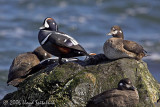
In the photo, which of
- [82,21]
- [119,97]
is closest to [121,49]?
[119,97]

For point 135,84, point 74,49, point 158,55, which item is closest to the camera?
point 135,84

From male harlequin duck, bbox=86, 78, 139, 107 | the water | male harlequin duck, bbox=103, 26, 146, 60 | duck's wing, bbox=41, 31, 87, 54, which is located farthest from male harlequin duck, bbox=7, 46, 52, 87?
the water

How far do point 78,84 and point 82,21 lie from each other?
1333 centimetres

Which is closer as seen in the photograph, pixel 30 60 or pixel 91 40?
pixel 30 60

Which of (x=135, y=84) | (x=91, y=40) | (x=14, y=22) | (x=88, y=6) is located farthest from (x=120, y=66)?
(x=88, y=6)

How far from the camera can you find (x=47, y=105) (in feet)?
20.6

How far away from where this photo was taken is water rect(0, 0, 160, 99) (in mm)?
15812

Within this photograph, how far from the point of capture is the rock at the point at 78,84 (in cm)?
625

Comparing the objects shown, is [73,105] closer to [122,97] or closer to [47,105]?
[47,105]

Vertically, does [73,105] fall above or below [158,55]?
below

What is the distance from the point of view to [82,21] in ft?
63.5

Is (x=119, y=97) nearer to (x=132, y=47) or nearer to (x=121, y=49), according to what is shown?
(x=121, y=49)

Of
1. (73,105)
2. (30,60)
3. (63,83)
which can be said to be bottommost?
(73,105)

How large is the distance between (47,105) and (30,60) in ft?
11.5
